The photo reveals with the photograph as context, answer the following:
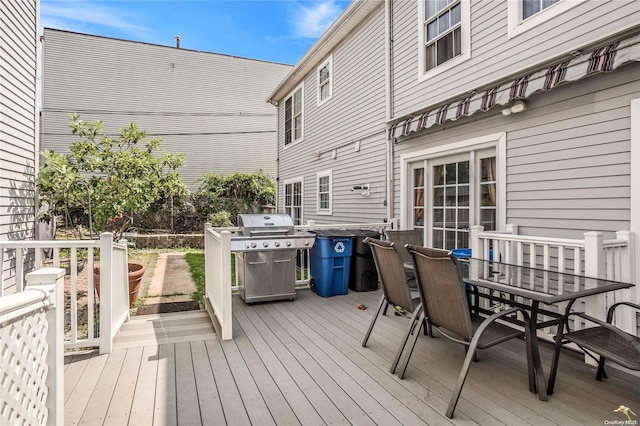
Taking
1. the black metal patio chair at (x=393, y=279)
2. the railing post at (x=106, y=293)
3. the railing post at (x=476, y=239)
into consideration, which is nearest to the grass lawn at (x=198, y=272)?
the railing post at (x=106, y=293)

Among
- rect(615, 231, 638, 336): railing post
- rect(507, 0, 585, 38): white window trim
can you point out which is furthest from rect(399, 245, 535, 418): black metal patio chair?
rect(507, 0, 585, 38): white window trim

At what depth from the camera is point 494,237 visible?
12.0 feet

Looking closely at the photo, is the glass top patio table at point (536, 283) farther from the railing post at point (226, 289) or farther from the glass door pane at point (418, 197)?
the glass door pane at point (418, 197)

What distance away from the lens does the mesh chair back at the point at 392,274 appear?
111 inches

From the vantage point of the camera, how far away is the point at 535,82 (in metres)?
3.37

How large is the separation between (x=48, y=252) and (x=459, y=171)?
Result: 796cm

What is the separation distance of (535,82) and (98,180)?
5.27 metres

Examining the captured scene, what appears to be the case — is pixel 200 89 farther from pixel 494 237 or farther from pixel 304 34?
pixel 494 237

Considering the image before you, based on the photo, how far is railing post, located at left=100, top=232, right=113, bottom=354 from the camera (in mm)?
3035

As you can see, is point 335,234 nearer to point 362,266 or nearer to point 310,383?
point 362,266

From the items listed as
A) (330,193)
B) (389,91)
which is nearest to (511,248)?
→ (389,91)

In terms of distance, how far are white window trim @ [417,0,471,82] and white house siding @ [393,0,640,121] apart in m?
0.05

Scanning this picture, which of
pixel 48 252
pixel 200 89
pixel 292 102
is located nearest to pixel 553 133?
pixel 292 102

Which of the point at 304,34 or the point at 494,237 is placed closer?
the point at 494,237
